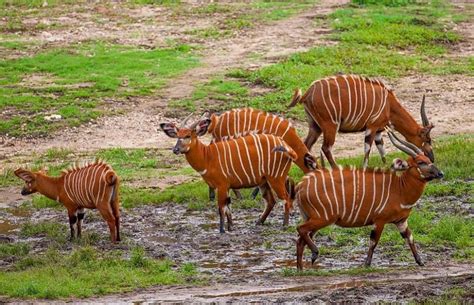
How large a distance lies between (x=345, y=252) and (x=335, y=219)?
3.49ft

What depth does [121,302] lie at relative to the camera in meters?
11.1

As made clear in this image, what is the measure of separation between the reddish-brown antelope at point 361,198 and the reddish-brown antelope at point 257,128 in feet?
6.96

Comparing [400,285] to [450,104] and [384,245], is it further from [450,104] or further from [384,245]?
[450,104]

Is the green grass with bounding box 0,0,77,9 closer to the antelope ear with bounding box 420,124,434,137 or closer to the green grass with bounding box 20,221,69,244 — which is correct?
the antelope ear with bounding box 420,124,434,137

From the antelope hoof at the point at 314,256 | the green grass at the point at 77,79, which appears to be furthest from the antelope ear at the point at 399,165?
the green grass at the point at 77,79

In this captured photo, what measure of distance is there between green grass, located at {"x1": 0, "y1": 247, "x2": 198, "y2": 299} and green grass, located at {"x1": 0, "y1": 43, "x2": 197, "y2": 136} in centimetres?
649

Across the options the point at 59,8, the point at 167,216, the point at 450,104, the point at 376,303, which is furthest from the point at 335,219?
the point at 59,8

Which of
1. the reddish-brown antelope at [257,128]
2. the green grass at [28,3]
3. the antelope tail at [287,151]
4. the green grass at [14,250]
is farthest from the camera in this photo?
the green grass at [28,3]

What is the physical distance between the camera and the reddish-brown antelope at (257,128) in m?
14.6

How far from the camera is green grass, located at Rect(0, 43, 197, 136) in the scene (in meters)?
19.4

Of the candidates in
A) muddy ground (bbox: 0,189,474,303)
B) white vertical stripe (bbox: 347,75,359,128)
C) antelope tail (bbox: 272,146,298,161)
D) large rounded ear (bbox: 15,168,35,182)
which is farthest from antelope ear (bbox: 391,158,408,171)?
large rounded ear (bbox: 15,168,35,182)

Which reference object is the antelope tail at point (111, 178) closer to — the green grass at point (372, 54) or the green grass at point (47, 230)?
the green grass at point (47, 230)

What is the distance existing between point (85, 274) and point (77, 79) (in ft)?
32.6

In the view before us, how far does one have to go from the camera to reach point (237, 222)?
14242 mm
